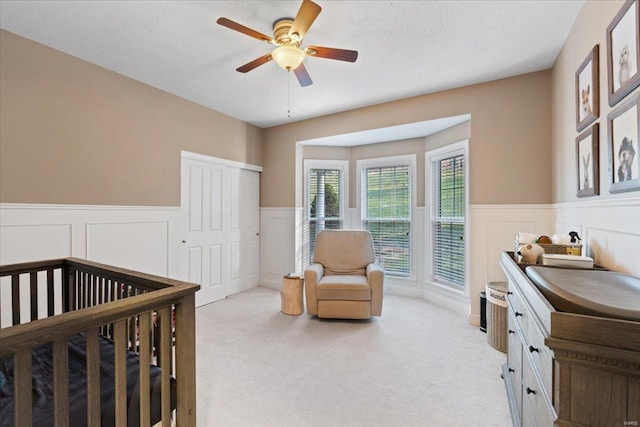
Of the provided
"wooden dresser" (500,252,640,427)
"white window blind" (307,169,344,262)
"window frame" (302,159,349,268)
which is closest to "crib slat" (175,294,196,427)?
"wooden dresser" (500,252,640,427)

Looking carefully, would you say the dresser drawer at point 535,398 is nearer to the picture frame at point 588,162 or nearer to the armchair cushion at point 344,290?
the picture frame at point 588,162

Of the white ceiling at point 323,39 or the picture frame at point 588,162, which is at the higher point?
the white ceiling at point 323,39

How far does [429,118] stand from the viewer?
3383 mm

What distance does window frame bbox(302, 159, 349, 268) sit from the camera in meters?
4.64

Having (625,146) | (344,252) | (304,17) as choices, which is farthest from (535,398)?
(344,252)

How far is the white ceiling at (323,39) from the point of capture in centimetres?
197

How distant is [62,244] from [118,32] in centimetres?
185

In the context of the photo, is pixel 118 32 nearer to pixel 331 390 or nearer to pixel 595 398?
pixel 331 390

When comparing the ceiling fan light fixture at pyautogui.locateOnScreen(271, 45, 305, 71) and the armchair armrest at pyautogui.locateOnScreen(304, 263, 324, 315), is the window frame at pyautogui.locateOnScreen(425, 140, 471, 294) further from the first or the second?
the ceiling fan light fixture at pyautogui.locateOnScreen(271, 45, 305, 71)

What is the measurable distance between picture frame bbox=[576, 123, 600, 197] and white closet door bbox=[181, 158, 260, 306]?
3873 millimetres

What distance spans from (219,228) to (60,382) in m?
3.38

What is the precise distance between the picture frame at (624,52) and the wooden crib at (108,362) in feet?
7.19

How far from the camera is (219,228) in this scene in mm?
4129

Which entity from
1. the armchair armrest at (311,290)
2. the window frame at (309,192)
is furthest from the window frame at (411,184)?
the armchair armrest at (311,290)
